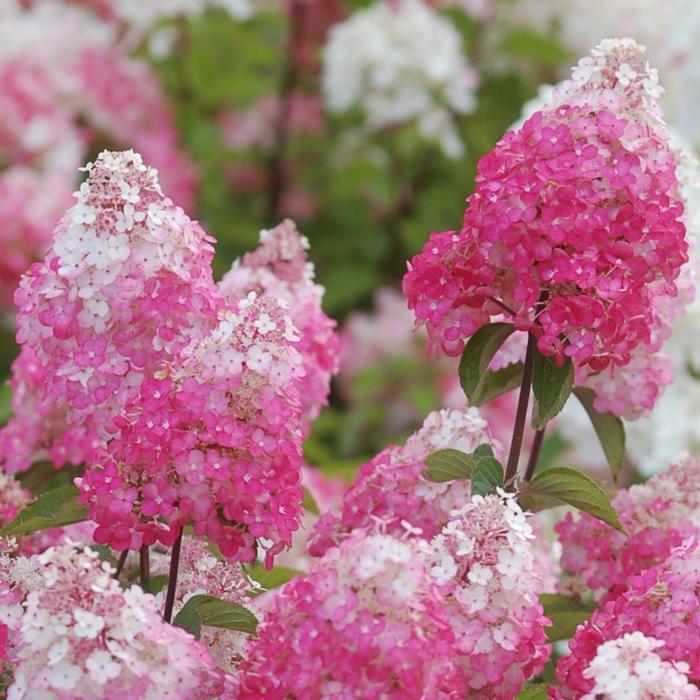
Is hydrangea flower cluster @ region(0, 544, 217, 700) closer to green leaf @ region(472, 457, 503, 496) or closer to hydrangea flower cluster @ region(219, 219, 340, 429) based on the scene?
green leaf @ region(472, 457, 503, 496)

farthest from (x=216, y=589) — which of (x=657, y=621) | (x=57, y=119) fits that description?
(x=57, y=119)

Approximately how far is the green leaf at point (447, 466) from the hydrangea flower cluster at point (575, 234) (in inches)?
4.0

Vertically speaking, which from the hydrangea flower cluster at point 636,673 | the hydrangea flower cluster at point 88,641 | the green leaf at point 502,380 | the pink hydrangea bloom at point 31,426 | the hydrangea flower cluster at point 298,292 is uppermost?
the hydrangea flower cluster at point 298,292

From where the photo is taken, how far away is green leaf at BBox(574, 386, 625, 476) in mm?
1672

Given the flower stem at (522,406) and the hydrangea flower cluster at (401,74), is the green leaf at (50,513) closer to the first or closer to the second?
the flower stem at (522,406)

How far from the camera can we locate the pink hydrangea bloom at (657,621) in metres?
1.33

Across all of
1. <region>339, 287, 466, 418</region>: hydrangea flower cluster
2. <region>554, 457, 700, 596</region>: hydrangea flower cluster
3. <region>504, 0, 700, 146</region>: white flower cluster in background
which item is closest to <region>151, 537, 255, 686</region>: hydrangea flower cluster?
<region>554, 457, 700, 596</region>: hydrangea flower cluster

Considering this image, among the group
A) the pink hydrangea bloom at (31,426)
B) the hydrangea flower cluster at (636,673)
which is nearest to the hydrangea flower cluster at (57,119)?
the pink hydrangea bloom at (31,426)

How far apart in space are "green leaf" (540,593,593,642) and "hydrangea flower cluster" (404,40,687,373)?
1.04 feet

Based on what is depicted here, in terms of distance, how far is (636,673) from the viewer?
3.92ft

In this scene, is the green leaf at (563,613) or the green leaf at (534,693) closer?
the green leaf at (534,693)

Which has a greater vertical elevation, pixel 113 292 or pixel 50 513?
pixel 113 292

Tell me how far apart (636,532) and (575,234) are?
427 millimetres

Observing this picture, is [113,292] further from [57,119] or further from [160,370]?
[57,119]
